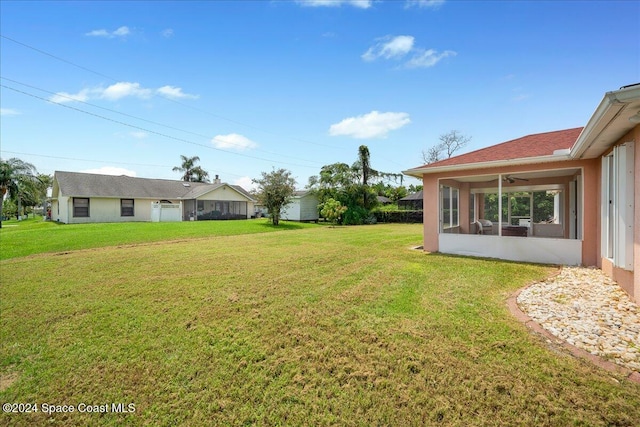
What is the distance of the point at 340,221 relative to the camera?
26594 mm

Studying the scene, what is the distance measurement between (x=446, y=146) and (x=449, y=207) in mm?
30369

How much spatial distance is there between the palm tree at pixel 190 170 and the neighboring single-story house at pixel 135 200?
62.6 ft

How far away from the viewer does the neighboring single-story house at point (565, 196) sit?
4816mm

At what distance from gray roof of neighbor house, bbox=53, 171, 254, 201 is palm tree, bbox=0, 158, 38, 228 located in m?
2.17

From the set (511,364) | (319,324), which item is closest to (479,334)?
(511,364)

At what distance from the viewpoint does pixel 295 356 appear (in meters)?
3.38

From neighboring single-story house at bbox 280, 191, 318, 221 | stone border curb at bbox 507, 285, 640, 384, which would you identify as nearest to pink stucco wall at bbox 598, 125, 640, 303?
stone border curb at bbox 507, 285, 640, 384

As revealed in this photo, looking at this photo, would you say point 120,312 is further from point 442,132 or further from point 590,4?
point 442,132

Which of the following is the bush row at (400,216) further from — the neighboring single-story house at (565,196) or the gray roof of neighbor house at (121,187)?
the gray roof of neighbor house at (121,187)

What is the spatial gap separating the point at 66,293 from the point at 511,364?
7841 mm

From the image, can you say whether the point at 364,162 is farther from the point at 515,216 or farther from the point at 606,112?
the point at 606,112

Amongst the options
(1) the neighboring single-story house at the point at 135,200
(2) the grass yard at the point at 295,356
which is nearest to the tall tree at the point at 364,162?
(1) the neighboring single-story house at the point at 135,200

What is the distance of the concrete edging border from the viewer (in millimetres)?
2861

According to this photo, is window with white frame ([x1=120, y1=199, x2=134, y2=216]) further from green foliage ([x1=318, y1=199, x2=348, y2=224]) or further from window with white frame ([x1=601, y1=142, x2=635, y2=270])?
window with white frame ([x1=601, y1=142, x2=635, y2=270])
